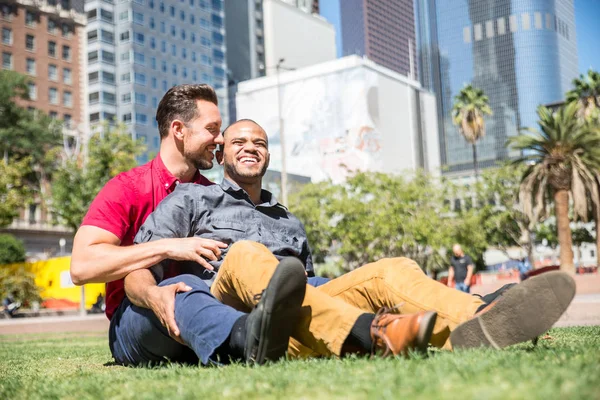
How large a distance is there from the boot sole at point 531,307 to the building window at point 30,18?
7046cm

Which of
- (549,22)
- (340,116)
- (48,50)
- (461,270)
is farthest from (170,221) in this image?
(549,22)

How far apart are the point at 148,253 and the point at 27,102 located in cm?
6501

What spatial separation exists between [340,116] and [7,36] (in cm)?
3787

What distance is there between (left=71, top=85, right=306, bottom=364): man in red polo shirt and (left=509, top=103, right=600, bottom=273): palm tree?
82.1 feet

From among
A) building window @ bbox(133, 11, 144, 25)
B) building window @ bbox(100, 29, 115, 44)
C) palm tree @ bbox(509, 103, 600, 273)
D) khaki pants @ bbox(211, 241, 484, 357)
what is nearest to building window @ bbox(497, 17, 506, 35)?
building window @ bbox(133, 11, 144, 25)

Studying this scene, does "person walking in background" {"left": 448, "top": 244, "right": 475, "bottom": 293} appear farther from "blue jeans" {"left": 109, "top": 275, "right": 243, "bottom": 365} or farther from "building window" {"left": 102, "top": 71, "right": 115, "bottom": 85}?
"building window" {"left": 102, "top": 71, "right": 115, "bottom": 85}

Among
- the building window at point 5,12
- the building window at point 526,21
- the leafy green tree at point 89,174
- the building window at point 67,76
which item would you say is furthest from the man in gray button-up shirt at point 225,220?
the building window at point 526,21

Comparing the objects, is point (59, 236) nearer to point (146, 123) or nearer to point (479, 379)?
point (146, 123)

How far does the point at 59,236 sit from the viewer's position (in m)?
56.6

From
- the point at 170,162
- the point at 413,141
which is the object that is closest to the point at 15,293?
the point at 170,162

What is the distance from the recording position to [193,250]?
351cm

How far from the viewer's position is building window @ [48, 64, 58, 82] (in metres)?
65.8

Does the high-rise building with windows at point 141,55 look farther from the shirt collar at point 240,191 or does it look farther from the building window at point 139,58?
the shirt collar at point 240,191

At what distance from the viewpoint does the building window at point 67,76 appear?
221ft
